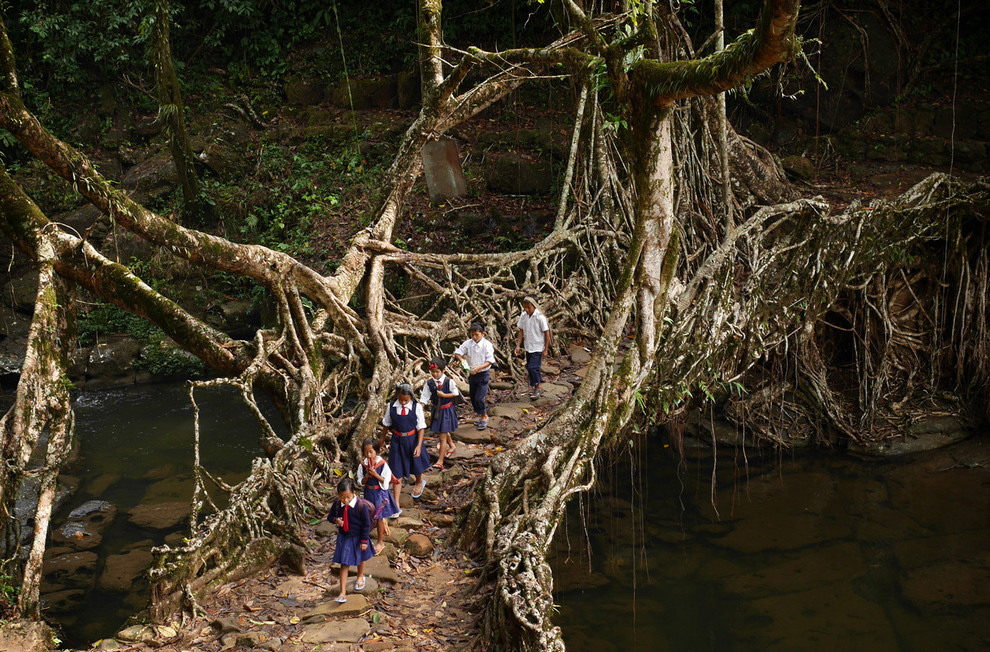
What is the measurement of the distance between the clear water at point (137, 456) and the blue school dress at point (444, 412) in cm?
340

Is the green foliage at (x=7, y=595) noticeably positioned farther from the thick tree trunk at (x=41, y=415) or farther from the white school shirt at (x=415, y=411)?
the white school shirt at (x=415, y=411)

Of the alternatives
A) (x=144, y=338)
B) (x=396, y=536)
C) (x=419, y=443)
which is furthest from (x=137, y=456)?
(x=396, y=536)

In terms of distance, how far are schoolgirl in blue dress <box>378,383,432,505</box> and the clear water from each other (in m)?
3.04

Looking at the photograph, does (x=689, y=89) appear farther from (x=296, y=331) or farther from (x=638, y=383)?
(x=296, y=331)

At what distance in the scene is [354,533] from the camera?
5.87 m

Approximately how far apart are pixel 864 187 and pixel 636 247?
23.6 ft

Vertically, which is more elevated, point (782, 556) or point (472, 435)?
point (472, 435)

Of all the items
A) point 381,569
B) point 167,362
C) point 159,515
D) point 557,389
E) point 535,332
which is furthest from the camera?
point 167,362

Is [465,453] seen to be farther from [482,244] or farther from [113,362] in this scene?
[113,362]

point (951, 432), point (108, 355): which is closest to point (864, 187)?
point (951, 432)

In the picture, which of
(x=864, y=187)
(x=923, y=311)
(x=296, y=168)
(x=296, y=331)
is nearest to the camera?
(x=296, y=331)

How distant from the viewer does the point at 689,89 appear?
6.12 meters

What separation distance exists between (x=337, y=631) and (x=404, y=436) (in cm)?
200

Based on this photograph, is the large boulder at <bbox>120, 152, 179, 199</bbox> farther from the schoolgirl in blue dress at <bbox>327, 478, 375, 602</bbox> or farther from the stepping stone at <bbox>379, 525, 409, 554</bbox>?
the schoolgirl in blue dress at <bbox>327, 478, 375, 602</bbox>
